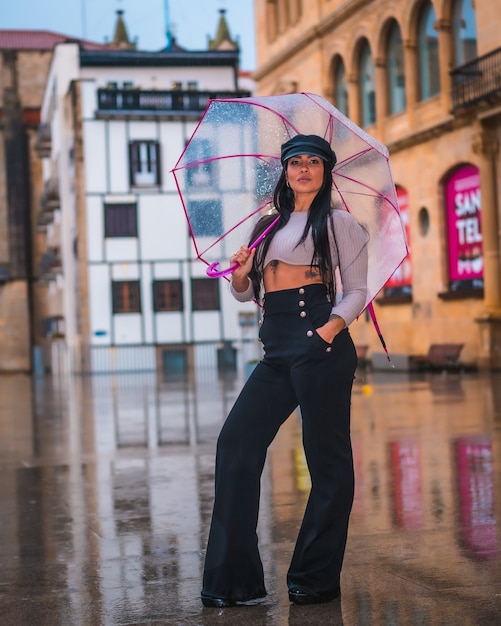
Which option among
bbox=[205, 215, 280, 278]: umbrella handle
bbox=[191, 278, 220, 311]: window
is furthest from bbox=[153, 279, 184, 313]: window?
bbox=[205, 215, 280, 278]: umbrella handle

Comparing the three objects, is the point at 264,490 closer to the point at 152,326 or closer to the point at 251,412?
the point at 251,412

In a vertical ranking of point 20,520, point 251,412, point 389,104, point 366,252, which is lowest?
point 20,520

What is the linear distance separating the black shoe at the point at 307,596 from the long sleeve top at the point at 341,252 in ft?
3.95

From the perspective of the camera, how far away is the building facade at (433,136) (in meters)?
30.3

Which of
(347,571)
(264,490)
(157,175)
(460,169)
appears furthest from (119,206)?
(347,571)

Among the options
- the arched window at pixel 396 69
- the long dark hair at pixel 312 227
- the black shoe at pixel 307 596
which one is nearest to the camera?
the black shoe at pixel 307 596

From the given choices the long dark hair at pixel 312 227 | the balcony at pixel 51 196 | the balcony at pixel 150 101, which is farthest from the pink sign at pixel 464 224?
the balcony at pixel 51 196

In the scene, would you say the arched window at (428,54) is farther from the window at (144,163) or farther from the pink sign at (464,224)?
the window at (144,163)

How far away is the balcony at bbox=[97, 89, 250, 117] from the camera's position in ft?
164

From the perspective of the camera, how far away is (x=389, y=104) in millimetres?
36781

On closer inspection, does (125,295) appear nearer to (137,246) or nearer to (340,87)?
(137,246)

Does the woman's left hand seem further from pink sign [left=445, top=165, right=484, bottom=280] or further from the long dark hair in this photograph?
pink sign [left=445, top=165, right=484, bottom=280]

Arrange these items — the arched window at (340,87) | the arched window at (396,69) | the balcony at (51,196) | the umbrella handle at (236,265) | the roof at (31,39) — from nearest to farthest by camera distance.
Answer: the umbrella handle at (236,265) → the arched window at (396,69) → the arched window at (340,87) → the balcony at (51,196) → the roof at (31,39)

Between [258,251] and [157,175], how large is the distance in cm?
4499
